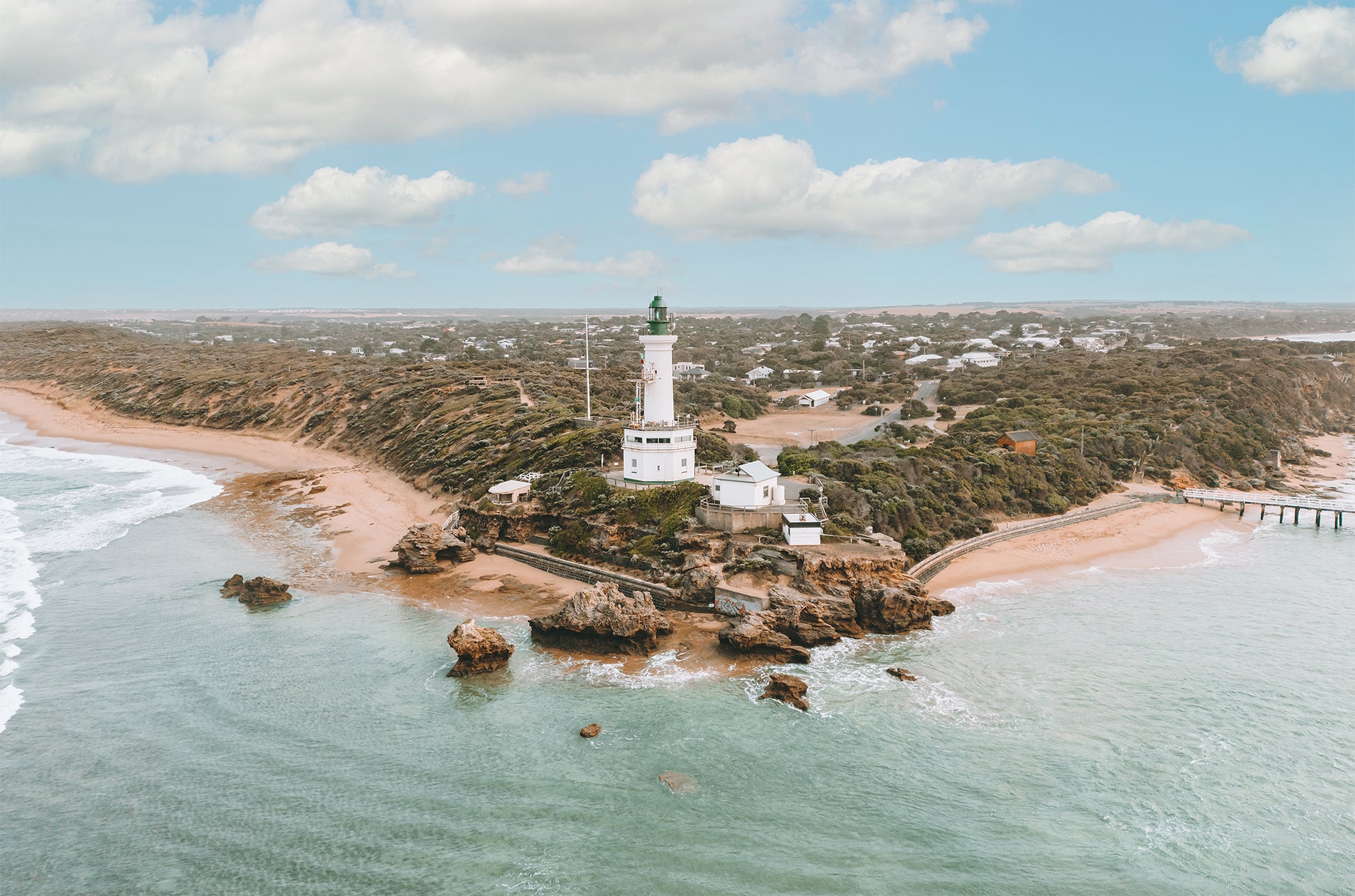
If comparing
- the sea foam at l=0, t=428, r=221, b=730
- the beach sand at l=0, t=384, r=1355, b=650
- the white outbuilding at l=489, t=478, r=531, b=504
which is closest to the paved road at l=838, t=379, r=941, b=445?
the beach sand at l=0, t=384, r=1355, b=650

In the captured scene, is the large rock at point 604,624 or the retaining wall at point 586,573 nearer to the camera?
the large rock at point 604,624

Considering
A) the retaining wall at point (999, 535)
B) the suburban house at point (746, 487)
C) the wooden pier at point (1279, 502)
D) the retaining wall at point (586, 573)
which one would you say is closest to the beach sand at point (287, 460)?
the retaining wall at point (586, 573)

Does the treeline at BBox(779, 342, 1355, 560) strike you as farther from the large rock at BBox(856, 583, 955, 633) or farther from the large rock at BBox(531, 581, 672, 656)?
the large rock at BBox(531, 581, 672, 656)

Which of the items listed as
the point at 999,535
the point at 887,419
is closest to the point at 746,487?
the point at 999,535

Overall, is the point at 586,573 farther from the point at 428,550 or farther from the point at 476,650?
the point at 476,650

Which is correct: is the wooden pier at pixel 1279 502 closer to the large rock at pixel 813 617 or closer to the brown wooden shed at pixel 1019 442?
the brown wooden shed at pixel 1019 442

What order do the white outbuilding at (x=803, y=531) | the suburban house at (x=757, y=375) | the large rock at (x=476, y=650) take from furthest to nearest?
the suburban house at (x=757, y=375), the white outbuilding at (x=803, y=531), the large rock at (x=476, y=650)
